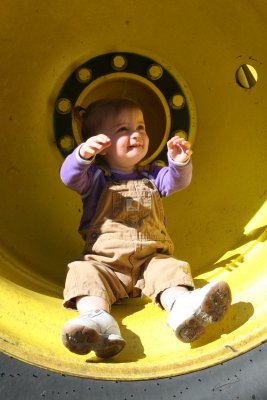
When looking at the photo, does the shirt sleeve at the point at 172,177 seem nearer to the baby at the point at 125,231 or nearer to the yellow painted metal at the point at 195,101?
the baby at the point at 125,231

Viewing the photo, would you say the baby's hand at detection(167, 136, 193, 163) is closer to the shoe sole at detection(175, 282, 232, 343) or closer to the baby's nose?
the baby's nose

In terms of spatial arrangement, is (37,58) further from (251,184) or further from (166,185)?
(251,184)

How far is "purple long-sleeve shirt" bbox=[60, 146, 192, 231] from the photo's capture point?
1452mm

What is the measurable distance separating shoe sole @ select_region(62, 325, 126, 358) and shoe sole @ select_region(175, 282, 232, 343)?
11 cm

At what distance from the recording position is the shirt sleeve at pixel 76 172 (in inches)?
56.4

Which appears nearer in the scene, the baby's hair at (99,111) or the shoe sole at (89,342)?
the shoe sole at (89,342)

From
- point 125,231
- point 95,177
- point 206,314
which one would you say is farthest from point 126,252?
point 206,314

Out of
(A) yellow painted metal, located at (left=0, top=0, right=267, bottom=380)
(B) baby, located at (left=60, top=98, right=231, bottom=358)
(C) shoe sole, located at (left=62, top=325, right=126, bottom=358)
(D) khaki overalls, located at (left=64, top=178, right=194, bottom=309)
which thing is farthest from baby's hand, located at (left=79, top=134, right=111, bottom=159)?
(C) shoe sole, located at (left=62, top=325, right=126, bottom=358)

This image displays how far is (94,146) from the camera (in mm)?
1403

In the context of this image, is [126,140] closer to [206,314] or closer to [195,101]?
[195,101]

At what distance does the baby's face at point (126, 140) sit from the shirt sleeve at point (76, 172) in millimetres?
95

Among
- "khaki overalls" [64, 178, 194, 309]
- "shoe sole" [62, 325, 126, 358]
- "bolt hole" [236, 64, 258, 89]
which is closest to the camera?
"shoe sole" [62, 325, 126, 358]

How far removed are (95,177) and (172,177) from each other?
0.55 ft

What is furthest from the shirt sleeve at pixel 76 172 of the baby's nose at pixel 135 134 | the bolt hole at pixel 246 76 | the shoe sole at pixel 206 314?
the bolt hole at pixel 246 76
